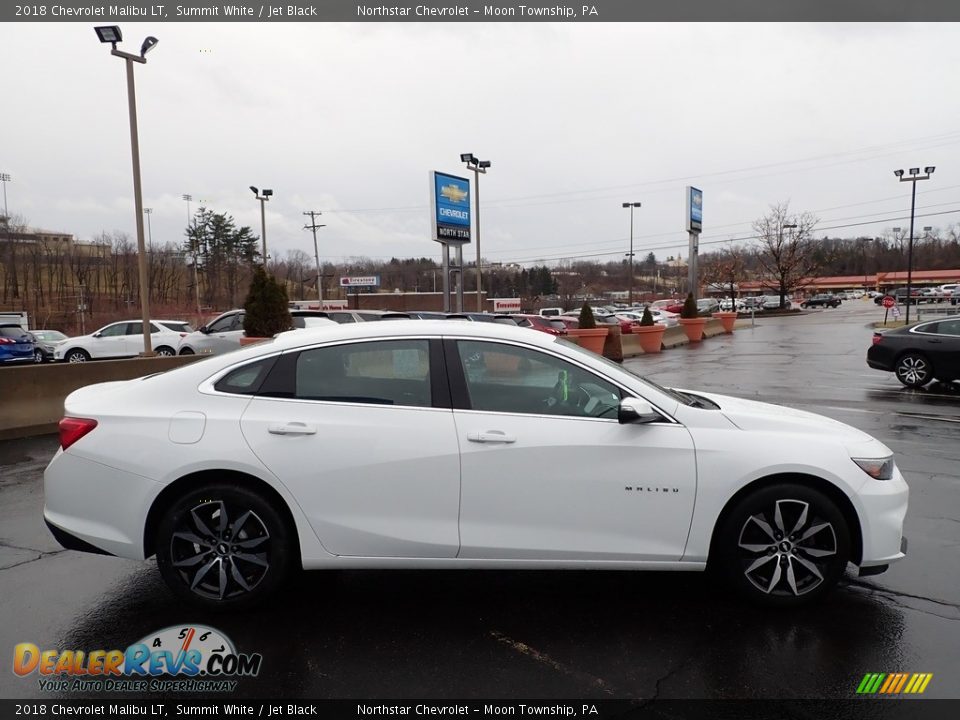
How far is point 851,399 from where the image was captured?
12.0m

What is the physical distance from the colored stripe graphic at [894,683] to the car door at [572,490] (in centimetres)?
99

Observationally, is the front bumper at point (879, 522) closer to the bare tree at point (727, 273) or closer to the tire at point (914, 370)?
the tire at point (914, 370)

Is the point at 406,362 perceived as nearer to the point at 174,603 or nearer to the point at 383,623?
the point at 383,623

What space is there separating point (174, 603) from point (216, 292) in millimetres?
91245

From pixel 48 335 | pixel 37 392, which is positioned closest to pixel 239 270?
pixel 48 335

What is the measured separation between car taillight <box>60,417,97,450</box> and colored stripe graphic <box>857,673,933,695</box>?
13.5 ft

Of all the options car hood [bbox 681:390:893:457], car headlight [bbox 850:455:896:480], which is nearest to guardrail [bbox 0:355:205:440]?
car hood [bbox 681:390:893:457]

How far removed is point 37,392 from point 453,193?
A: 61.1 ft

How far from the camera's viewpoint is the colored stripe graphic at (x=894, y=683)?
2.98 meters

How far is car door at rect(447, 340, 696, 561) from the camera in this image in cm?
355

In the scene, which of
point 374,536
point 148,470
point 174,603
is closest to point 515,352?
point 374,536

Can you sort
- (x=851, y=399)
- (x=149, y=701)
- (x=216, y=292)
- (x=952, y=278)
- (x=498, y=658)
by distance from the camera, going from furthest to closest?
(x=952, y=278) → (x=216, y=292) → (x=851, y=399) → (x=498, y=658) → (x=149, y=701)

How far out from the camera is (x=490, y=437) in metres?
3.55

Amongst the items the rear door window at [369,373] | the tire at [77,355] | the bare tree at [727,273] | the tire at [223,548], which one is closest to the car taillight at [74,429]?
the tire at [223,548]
